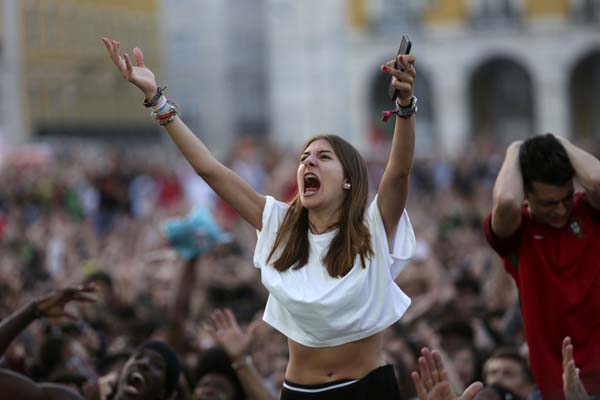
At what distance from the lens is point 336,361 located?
5.25m

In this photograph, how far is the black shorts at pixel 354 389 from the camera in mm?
5211

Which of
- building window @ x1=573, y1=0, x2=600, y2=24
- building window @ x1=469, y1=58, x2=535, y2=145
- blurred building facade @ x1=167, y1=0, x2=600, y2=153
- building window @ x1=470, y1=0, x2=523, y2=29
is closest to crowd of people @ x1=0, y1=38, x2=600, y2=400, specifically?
blurred building facade @ x1=167, y1=0, x2=600, y2=153

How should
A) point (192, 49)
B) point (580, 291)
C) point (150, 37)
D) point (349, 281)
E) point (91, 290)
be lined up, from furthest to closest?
point (192, 49), point (150, 37), point (91, 290), point (580, 291), point (349, 281)

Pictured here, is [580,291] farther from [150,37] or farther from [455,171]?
[150,37]

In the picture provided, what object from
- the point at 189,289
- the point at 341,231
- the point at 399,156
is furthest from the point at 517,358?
the point at 399,156

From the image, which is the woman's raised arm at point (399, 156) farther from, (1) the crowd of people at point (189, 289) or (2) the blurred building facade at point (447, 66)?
(2) the blurred building facade at point (447, 66)

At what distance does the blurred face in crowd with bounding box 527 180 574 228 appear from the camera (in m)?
5.76

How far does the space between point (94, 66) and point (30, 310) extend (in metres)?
43.8

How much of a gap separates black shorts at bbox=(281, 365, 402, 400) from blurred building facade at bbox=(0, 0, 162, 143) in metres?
40.4

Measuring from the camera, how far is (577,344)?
5723 mm

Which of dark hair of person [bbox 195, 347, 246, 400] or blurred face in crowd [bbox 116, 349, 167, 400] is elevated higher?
blurred face in crowd [bbox 116, 349, 167, 400]

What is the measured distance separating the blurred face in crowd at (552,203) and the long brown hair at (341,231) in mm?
786

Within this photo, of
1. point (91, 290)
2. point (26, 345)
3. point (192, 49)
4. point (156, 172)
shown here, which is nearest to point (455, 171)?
point (156, 172)

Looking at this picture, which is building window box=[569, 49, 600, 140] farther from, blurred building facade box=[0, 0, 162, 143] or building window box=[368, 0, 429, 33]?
blurred building facade box=[0, 0, 162, 143]
